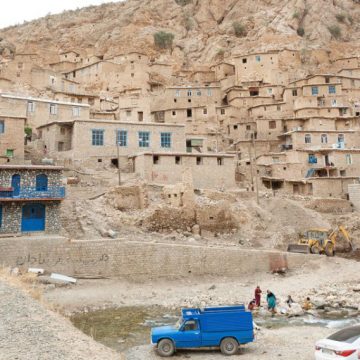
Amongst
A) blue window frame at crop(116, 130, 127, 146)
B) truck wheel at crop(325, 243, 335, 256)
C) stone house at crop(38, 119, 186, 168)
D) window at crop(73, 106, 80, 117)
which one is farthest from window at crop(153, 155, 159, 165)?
truck wheel at crop(325, 243, 335, 256)

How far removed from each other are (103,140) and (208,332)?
2460 cm

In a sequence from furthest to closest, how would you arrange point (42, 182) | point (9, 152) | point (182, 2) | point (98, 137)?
point (182, 2)
point (98, 137)
point (9, 152)
point (42, 182)

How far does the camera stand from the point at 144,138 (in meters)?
35.6

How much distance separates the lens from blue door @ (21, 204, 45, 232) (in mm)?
23453

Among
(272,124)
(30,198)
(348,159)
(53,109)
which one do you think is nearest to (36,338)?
(30,198)

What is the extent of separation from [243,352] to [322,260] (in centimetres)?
1438

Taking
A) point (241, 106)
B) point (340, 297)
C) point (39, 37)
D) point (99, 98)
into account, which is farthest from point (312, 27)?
point (340, 297)

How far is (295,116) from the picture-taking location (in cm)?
4531

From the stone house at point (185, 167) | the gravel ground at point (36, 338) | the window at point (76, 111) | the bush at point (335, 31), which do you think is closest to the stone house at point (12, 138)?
the window at point (76, 111)

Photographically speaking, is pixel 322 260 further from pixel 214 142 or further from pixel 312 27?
pixel 312 27

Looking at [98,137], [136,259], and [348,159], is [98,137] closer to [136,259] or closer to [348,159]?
[136,259]

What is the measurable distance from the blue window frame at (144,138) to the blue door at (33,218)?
44.3 ft

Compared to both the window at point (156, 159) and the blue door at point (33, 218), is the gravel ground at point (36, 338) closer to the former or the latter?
the blue door at point (33, 218)

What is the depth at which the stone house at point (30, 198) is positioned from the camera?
23.0m
